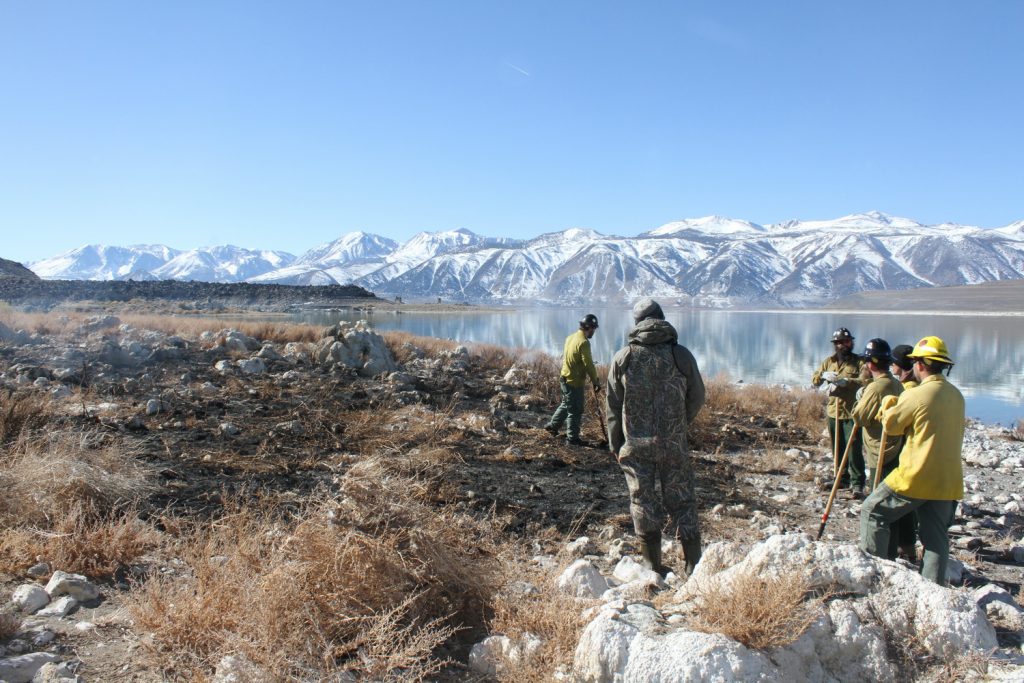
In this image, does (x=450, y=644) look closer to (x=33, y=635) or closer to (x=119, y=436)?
(x=33, y=635)

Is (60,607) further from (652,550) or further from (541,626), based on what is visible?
(652,550)

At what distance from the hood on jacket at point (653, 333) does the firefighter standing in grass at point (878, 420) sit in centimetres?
166

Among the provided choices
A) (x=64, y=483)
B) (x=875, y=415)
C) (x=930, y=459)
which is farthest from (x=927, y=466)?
(x=64, y=483)

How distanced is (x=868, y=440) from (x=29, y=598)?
18.3 feet

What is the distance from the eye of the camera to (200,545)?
12.3 feet

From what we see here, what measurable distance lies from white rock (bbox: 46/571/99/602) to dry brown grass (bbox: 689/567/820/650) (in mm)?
2986

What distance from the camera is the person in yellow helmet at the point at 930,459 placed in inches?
136

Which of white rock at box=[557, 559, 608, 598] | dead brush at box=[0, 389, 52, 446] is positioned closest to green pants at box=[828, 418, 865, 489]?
white rock at box=[557, 559, 608, 598]

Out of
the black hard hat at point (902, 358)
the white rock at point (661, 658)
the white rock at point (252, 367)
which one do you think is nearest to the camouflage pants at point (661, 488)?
the white rock at point (661, 658)

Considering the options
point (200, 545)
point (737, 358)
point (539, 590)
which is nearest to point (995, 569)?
point (539, 590)

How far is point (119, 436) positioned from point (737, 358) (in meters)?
28.1

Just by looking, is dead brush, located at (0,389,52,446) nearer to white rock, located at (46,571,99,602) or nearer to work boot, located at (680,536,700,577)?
white rock, located at (46,571,99,602)

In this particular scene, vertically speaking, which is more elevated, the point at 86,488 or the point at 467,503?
the point at 86,488

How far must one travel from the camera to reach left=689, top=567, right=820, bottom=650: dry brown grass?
2.50 meters
